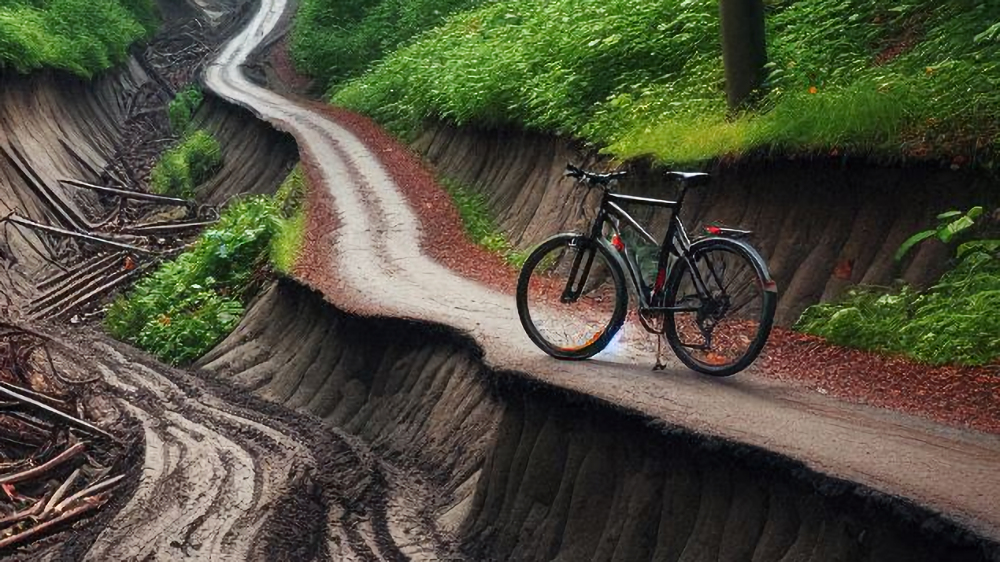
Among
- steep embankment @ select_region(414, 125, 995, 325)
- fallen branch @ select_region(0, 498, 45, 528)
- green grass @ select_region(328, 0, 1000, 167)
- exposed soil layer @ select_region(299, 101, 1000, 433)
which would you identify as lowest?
fallen branch @ select_region(0, 498, 45, 528)

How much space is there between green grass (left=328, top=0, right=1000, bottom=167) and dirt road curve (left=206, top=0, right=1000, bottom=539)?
2.54 m

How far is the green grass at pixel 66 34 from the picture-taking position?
82.4 feet

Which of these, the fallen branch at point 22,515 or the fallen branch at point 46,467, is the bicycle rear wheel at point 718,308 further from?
the fallen branch at point 46,467

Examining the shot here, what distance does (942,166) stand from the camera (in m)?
8.71

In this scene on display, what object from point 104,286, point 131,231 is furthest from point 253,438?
point 131,231

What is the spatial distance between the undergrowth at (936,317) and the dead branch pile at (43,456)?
6438 millimetres

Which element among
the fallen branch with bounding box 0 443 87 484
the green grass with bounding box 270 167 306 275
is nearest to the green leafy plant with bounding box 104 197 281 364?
the green grass with bounding box 270 167 306 275

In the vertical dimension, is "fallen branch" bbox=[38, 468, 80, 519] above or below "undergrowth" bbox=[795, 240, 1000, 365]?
below

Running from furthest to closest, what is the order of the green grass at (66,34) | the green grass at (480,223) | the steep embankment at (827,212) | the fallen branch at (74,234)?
the green grass at (66,34), the fallen branch at (74,234), the green grass at (480,223), the steep embankment at (827,212)

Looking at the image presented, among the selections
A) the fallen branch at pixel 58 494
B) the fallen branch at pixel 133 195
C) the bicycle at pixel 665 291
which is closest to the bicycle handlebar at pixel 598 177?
the bicycle at pixel 665 291

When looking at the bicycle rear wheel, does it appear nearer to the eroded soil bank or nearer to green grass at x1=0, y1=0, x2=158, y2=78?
the eroded soil bank

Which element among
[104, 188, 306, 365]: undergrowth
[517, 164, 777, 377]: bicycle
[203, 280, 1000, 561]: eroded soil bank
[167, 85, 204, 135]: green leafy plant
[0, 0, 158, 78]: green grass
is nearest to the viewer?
[203, 280, 1000, 561]: eroded soil bank

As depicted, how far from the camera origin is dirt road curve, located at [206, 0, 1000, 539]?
5.80 meters

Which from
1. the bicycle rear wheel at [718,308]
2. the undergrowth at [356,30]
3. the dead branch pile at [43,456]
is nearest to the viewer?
the bicycle rear wheel at [718,308]
